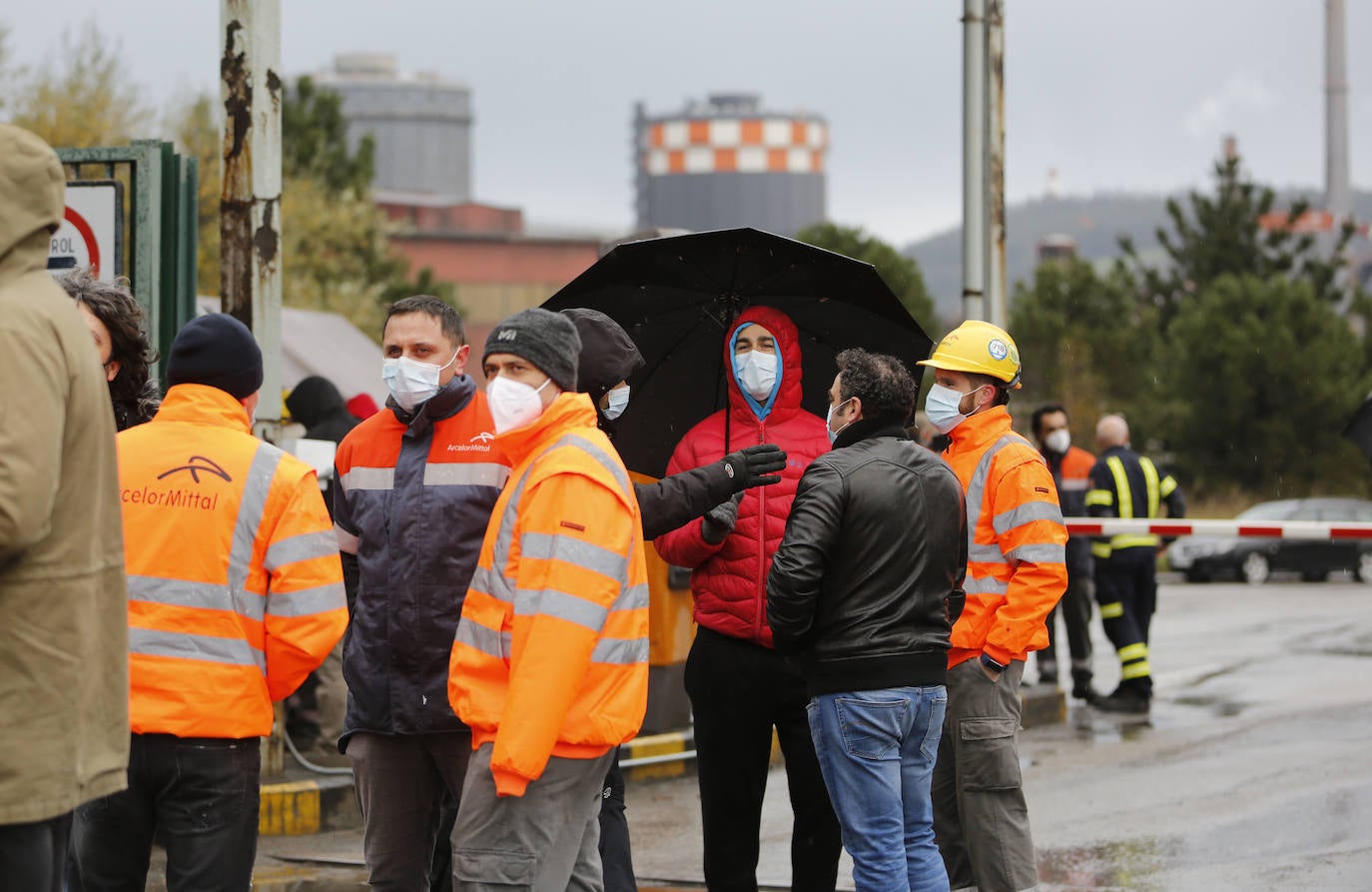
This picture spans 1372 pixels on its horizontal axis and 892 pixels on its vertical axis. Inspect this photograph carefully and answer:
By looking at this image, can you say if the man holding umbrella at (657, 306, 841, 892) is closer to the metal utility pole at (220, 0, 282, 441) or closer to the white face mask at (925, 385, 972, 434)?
the white face mask at (925, 385, 972, 434)

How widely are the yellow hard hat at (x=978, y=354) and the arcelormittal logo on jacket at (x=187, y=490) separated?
2.59 metres

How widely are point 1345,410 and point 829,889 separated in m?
35.2

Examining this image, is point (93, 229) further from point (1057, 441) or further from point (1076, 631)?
point (1076, 631)

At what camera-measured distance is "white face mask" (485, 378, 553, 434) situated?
168 inches

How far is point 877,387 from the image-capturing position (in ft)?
17.0

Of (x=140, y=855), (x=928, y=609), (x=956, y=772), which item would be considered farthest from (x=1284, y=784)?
(x=140, y=855)

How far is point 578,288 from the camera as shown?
5.88 meters

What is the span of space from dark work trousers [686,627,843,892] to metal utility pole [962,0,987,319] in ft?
18.9

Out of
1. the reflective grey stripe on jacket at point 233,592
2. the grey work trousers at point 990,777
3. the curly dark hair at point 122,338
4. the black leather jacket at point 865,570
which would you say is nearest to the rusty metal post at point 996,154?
the grey work trousers at point 990,777

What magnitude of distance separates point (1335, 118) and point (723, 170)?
9259 cm

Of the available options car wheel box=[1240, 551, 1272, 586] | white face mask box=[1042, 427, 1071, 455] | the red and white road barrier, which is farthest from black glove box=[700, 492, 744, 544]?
car wheel box=[1240, 551, 1272, 586]

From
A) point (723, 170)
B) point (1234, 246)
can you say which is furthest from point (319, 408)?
point (723, 170)

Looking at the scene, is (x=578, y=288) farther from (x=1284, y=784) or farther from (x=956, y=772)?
(x=1284, y=784)

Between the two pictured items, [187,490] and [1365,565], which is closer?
[187,490]
